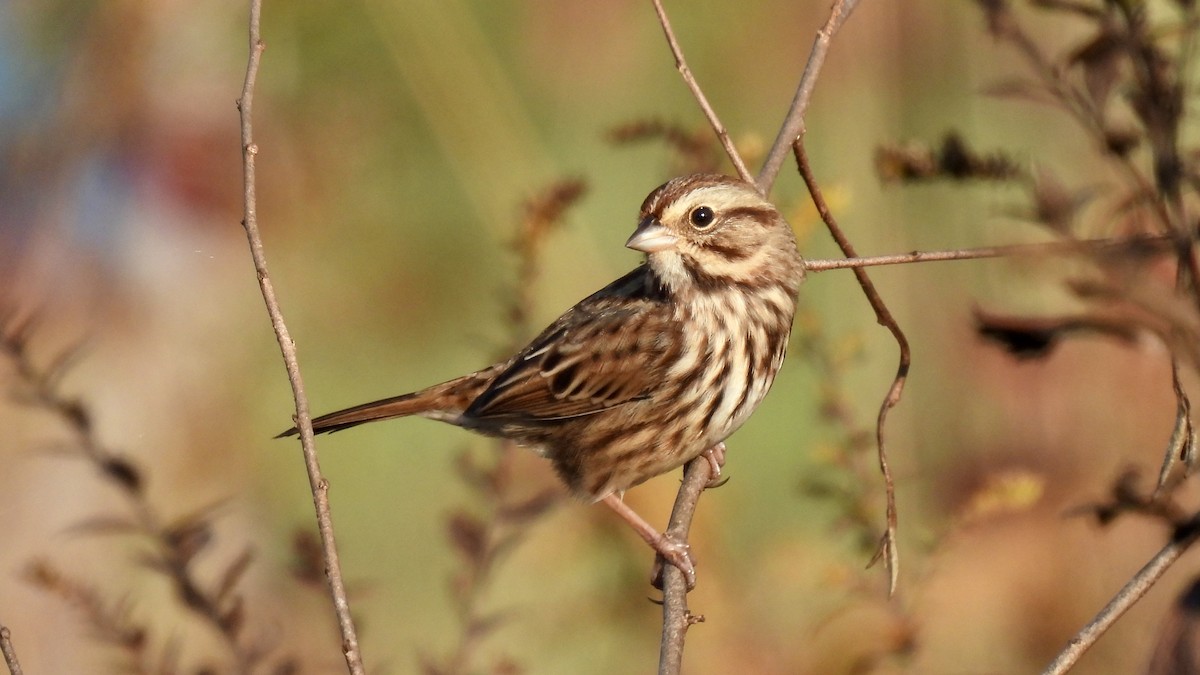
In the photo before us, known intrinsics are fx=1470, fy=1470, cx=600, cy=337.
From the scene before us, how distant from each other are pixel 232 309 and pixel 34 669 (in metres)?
1.87

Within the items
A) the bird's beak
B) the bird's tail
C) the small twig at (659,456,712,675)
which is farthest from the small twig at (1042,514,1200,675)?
the bird's tail

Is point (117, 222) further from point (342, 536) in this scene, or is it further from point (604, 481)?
point (604, 481)

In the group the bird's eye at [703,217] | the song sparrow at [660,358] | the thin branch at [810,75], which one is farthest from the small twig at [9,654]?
the bird's eye at [703,217]

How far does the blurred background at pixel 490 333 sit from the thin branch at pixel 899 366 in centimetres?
80

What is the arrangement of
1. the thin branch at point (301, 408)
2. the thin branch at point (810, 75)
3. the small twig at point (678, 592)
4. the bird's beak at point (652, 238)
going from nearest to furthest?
the thin branch at point (301, 408) < the small twig at point (678, 592) < the thin branch at point (810, 75) < the bird's beak at point (652, 238)

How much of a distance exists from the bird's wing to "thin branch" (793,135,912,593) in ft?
2.87

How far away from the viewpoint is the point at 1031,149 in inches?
215

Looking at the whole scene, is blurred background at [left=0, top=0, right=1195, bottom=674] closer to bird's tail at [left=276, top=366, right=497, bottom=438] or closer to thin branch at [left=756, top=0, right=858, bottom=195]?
bird's tail at [left=276, top=366, right=497, bottom=438]

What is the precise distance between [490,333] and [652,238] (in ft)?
9.07

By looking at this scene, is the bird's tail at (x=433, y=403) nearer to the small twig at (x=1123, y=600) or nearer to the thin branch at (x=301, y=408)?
the thin branch at (x=301, y=408)

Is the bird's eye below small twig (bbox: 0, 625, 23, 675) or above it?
above

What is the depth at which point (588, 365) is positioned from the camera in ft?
11.2

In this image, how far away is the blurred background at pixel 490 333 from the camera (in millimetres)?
4168

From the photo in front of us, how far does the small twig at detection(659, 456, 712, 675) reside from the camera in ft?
6.79
